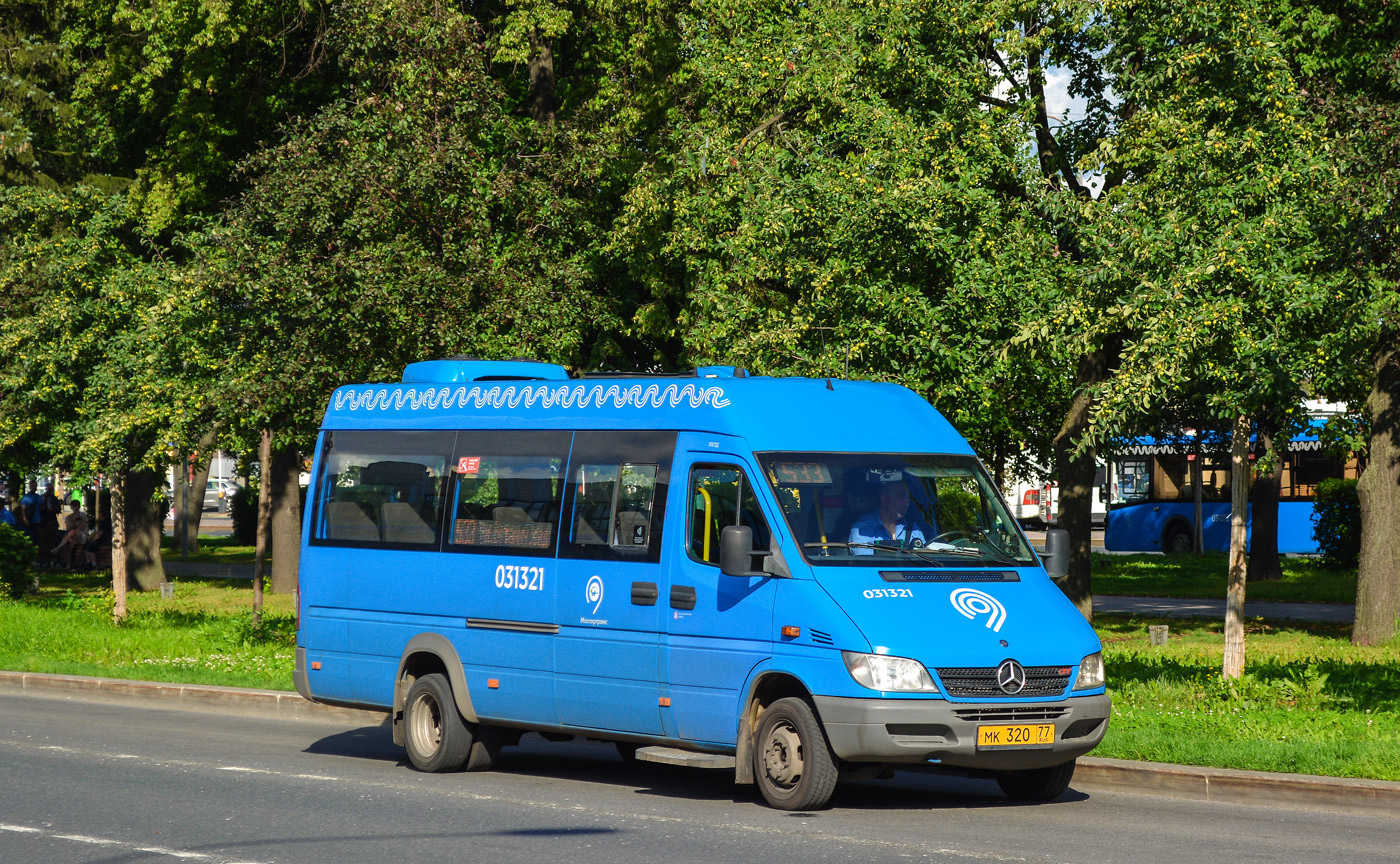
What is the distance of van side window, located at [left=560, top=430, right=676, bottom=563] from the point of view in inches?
410

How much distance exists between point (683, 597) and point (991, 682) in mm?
2030

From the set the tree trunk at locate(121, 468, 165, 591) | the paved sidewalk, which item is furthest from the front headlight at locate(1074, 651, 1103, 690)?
the tree trunk at locate(121, 468, 165, 591)

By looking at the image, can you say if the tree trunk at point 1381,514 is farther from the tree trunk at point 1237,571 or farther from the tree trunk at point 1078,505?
the tree trunk at point 1237,571

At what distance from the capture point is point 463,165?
1886 centimetres

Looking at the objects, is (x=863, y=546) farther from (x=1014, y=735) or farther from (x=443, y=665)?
(x=443, y=665)

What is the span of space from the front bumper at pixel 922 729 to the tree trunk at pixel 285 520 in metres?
22.3

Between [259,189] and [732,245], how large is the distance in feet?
18.5

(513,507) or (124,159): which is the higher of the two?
(124,159)

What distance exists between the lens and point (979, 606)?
361 inches

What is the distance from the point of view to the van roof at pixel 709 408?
33.2 feet

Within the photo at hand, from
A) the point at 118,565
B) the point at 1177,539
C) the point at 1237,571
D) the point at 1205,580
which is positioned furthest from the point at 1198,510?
the point at 1237,571

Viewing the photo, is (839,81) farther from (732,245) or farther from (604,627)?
(604,627)

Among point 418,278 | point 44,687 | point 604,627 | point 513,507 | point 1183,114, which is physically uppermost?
point 1183,114

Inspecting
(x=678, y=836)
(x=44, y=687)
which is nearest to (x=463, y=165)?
(x=44, y=687)
